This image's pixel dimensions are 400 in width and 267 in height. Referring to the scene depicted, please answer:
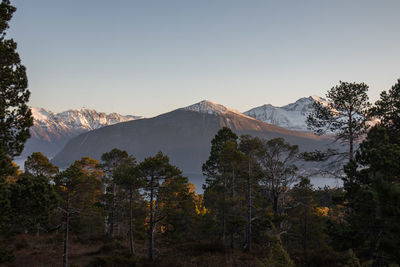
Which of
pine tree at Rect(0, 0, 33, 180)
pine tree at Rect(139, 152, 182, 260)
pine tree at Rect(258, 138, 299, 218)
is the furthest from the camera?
pine tree at Rect(258, 138, 299, 218)

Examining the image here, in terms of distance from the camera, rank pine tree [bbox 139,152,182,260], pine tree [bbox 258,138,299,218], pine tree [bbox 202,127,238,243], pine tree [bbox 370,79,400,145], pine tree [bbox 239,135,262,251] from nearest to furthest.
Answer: pine tree [bbox 370,79,400,145] < pine tree [bbox 139,152,182,260] < pine tree [bbox 239,135,262,251] < pine tree [bbox 202,127,238,243] < pine tree [bbox 258,138,299,218]

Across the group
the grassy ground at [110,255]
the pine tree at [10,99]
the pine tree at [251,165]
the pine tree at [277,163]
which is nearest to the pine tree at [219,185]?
the pine tree at [251,165]

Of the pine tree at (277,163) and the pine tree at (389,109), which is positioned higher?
the pine tree at (389,109)

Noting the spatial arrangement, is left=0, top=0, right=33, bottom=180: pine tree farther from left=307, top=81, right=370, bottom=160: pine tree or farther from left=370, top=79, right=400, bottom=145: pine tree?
left=370, top=79, right=400, bottom=145: pine tree

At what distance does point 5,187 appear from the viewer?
394 inches

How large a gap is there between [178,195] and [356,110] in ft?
51.0

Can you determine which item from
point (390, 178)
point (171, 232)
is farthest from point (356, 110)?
point (171, 232)

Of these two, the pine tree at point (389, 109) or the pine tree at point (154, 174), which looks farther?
the pine tree at point (154, 174)

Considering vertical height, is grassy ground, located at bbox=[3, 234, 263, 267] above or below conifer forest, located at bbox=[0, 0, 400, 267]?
below

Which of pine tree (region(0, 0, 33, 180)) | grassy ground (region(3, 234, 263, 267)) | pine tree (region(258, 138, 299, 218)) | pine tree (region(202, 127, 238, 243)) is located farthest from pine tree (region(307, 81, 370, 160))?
pine tree (region(0, 0, 33, 180))

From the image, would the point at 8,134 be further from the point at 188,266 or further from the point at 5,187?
the point at 188,266

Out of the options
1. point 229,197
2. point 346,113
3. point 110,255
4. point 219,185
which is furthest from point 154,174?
point 346,113

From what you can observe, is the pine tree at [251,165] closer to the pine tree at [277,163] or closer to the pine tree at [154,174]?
the pine tree at [277,163]

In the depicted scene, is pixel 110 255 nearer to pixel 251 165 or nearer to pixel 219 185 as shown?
pixel 219 185
